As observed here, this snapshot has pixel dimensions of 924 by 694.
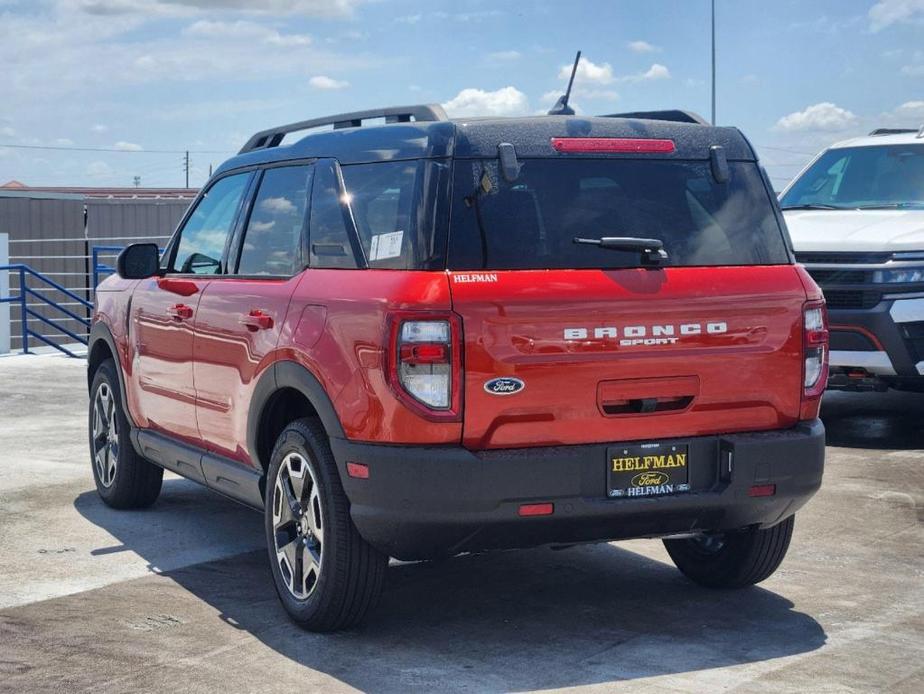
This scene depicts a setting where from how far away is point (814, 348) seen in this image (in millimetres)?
5496

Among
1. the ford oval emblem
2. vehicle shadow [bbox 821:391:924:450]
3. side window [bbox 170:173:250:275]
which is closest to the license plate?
the ford oval emblem

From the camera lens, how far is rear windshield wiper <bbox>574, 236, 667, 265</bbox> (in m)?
5.20

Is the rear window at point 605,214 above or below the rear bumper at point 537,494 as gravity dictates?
above

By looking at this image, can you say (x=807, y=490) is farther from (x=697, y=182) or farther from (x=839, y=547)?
(x=839, y=547)

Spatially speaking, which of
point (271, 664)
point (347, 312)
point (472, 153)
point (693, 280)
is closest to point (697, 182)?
point (693, 280)

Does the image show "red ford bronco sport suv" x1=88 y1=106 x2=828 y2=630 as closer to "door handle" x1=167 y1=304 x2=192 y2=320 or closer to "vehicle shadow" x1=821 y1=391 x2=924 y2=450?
"door handle" x1=167 y1=304 x2=192 y2=320

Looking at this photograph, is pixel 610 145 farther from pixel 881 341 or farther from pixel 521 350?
pixel 881 341

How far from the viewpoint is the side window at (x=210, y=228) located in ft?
21.8

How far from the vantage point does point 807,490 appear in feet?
17.8

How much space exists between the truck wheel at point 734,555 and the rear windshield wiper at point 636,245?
1.28m

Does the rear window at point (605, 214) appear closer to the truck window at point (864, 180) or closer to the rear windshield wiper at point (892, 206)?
the rear windshield wiper at point (892, 206)

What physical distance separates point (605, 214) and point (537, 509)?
113 centimetres

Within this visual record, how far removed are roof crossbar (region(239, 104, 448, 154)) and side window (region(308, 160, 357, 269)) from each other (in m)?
0.36

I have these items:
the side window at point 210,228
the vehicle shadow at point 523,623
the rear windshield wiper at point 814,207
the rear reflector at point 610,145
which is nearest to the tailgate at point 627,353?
the rear reflector at point 610,145
